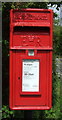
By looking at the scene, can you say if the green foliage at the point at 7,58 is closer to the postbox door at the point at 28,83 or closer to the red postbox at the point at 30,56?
the red postbox at the point at 30,56

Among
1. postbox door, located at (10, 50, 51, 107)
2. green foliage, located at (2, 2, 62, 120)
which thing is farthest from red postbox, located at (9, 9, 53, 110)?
green foliage, located at (2, 2, 62, 120)

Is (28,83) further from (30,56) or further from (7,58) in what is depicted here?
(7,58)

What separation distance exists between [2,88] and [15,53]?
105cm

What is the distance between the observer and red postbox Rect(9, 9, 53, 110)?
385 cm

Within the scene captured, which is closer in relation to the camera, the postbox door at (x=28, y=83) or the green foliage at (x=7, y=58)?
the postbox door at (x=28, y=83)

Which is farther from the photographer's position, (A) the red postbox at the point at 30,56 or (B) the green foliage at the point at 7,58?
(B) the green foliage at the point at 7,58

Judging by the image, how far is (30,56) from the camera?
12.6 feet

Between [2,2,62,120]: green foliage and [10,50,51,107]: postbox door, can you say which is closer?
[10,50,51,107]: postbox door

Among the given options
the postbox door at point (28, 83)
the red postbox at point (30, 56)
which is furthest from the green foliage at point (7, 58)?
the postbox door at point (28, 83)

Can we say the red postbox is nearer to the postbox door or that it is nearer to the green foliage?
the postbox door

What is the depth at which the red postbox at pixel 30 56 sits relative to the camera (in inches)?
152

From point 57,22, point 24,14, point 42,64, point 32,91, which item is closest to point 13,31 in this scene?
point 24,14

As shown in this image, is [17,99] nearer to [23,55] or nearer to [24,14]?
[23,55]

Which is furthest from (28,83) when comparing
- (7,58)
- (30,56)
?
(7,58)
